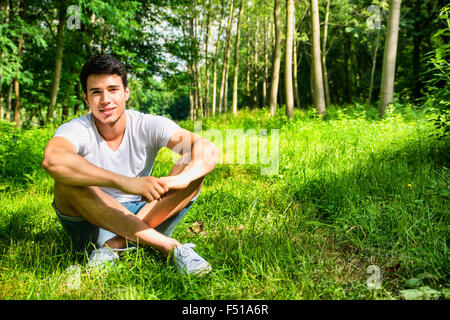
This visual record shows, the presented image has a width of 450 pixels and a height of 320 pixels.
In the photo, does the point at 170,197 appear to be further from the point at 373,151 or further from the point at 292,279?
the point at 373,151

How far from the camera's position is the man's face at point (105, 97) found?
2.42 m

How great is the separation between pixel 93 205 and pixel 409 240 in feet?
7.67

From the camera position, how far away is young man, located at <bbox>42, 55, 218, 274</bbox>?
208cm

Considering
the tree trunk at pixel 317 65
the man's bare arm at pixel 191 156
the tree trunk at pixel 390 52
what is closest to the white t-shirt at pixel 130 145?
the man's bare arm at pixel 191 156

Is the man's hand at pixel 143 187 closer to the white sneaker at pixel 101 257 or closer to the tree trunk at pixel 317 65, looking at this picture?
the white sneaker at pixel 101 257

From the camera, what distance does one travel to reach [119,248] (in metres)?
2.36

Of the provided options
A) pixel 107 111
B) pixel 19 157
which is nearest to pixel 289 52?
pixel 19 157

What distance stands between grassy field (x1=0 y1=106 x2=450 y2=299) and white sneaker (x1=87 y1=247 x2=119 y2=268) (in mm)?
72

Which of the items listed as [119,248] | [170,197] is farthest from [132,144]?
[119,248]

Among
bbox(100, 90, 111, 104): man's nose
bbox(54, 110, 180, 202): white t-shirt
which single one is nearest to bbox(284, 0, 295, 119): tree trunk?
bbox(54, 110, 180, 202): white t-shirt

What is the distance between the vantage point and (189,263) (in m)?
2.10

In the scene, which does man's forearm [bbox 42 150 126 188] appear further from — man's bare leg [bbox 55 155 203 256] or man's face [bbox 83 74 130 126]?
man's face [bbox 83 74 130 126]
